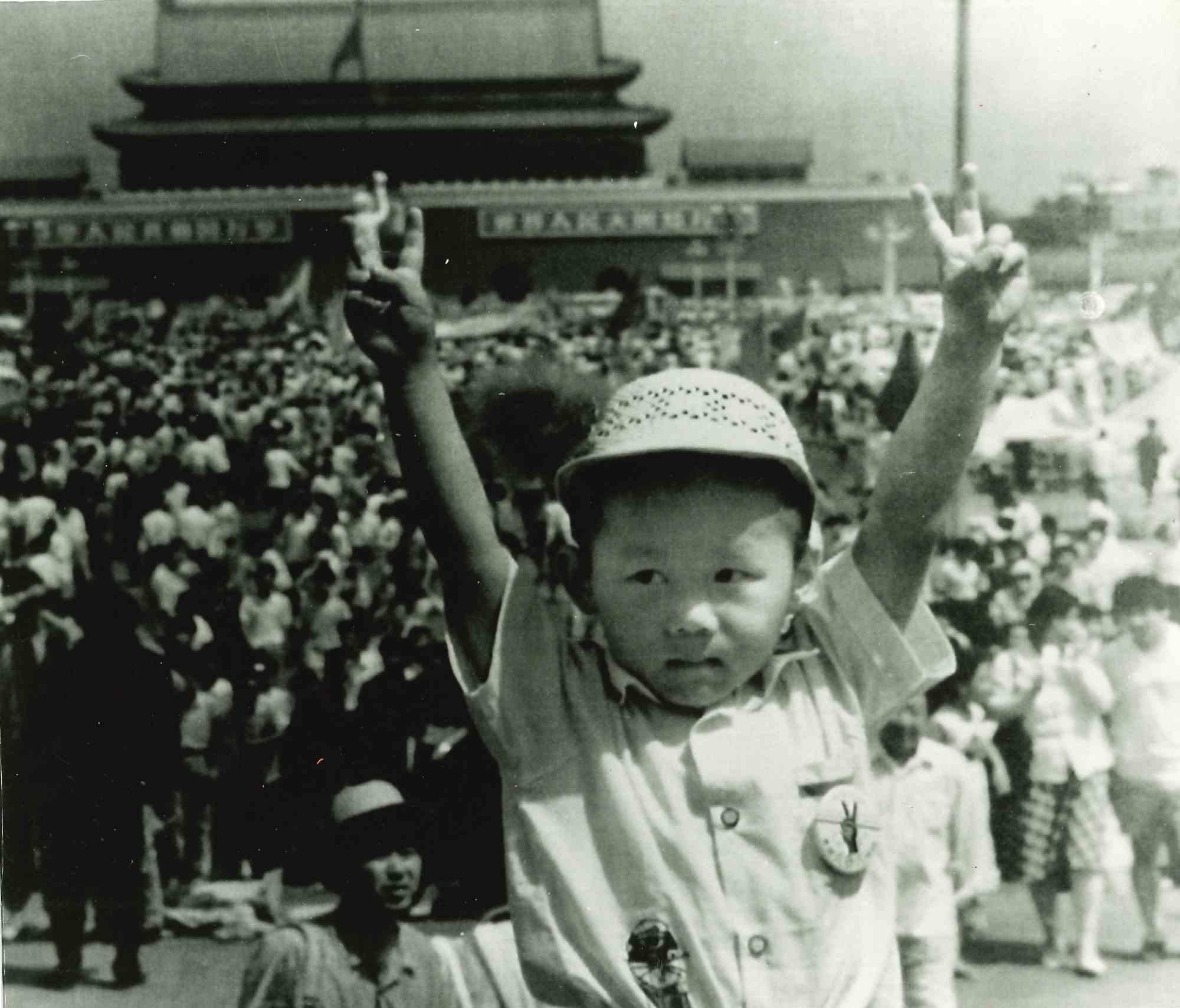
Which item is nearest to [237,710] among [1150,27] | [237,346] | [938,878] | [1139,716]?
[938,878]

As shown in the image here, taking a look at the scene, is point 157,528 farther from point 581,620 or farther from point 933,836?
point 581,620

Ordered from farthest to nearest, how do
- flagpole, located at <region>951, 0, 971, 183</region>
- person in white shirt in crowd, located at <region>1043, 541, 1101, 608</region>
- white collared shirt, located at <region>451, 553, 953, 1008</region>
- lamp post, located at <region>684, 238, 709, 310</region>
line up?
lamp post, located at <region>684, 238, 709, 310</region> < person in white shirt in crowd, located at <region>1043, 541, 1101, 608</region> < flagpole, located at <region>951, 0, 971, 183</region> < white collared shirt, located at <region>451, 553, 953, 1008</region>

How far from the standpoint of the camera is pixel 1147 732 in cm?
473

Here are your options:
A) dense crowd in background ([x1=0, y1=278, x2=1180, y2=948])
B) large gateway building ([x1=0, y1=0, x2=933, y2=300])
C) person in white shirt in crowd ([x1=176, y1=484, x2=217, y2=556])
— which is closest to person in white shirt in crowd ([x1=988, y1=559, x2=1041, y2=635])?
dense crowd in background ([x1=0, y1=278, x2=1180, y2=948])

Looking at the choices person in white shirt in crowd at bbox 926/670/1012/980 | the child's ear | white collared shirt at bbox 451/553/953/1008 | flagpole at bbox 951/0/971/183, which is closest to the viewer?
white collared shirt at bbox 451/553/953/1008

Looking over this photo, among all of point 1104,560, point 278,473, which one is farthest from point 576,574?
point 278,473

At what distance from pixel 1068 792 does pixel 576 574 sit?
357 cm

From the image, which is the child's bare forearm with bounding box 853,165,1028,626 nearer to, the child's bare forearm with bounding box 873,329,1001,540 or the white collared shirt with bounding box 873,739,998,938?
the child's bare forearm with bounding box 873,329,1001,540

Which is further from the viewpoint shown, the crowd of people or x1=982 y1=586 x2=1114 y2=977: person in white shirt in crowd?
x1=982 y1=586 x2=1114 y2=977: person in white shirt in crowd

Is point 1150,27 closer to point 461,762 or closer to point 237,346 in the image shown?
point 461,762

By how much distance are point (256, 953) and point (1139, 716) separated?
2974 mm

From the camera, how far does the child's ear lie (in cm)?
175

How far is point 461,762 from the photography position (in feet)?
13.8

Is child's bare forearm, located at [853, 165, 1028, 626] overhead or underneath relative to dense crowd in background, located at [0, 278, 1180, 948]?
overhead
